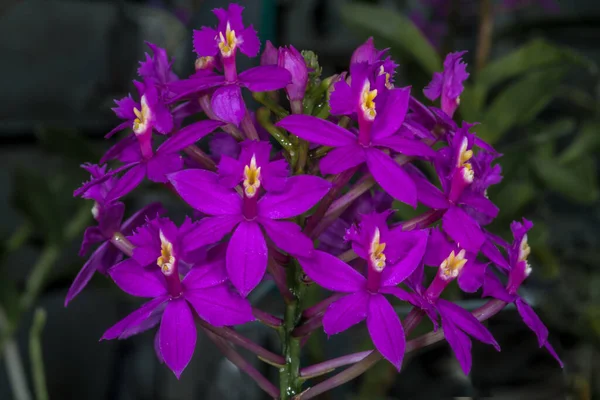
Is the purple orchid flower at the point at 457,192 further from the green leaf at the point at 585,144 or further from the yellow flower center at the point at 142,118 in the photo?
the green leaf at the point at 585,144

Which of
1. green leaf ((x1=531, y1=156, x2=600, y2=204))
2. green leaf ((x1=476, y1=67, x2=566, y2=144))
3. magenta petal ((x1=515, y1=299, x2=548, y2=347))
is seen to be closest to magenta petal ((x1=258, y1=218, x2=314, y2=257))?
magenta petal ((x1=515, y1=299, x2=548, y2=347))

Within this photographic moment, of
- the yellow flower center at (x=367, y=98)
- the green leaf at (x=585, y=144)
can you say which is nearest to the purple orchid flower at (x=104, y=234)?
the yellow flower center at (x=367, y=98)

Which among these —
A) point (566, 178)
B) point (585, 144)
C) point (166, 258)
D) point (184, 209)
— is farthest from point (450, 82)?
point (585, 144)

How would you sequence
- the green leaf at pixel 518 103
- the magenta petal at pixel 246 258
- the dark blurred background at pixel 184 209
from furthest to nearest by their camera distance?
the green leaf at pixel 518 103
the dark blurred background at pixel 184 209
the magenta petal at pixel 246 258

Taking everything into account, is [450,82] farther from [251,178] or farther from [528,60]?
[528,60]

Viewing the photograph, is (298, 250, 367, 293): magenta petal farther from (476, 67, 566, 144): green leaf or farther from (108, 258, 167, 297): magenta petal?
(476, 67, 566, 144): green leaf

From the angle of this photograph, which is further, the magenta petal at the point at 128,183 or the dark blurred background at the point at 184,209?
the dark blurred background at the point at 184,209

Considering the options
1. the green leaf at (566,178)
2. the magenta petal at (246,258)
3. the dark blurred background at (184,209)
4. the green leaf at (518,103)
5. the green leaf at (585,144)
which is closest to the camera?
the magenta petal at (246,258)
